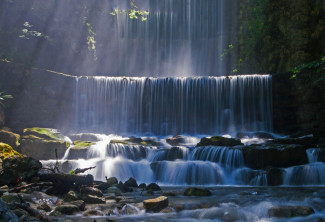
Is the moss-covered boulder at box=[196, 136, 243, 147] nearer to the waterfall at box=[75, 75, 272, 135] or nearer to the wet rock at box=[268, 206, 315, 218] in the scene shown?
A: the waterfall at box=[75, 75, 272, 135]

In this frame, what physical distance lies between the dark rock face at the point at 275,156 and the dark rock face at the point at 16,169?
26.6 feet

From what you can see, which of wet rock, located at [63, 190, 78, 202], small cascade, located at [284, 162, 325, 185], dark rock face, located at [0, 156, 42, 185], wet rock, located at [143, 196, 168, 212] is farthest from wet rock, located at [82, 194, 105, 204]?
small cascade, located at [284, 162, 325, 185]

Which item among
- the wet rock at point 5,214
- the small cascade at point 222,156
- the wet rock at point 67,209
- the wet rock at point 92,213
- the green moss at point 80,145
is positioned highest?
the green moss at point 80,145

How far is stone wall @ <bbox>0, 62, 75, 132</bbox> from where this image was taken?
22.7 m

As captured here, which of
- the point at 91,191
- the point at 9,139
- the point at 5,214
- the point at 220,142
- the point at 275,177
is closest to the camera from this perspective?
the point at 5,214

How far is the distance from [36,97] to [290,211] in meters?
19.6

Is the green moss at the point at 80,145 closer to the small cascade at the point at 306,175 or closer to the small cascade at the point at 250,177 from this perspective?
the small cascade at the point at 250,177

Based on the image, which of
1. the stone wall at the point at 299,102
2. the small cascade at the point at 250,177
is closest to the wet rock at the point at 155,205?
the small cascade at the point at 250,177

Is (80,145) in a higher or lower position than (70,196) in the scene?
higher

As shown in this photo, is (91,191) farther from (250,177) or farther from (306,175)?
(306,175)

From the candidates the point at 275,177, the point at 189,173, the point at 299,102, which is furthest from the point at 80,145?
the point at 299,102

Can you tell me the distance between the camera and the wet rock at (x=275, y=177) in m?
12.7

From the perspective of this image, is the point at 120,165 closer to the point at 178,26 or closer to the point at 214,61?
the point at 214,61

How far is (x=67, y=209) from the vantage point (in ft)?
26.2
